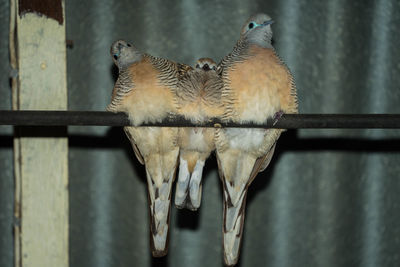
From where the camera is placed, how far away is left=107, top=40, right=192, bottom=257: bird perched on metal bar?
1926mm

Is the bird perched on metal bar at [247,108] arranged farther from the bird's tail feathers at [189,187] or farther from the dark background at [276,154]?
the dark background at [276,154]

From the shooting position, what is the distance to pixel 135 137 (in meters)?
2.05

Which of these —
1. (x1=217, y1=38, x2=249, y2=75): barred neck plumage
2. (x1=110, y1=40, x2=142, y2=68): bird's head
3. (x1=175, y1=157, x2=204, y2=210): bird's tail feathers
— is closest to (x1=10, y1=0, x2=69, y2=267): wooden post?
(x1=110, y1=40, x2=142, y2=68): bird's head

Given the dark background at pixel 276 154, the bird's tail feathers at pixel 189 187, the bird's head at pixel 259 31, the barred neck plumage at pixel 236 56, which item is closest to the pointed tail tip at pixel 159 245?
the bird's tail feathers at pixel 189 187

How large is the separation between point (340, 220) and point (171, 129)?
4.44 feet

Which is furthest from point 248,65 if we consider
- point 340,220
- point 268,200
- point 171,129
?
point 340,220

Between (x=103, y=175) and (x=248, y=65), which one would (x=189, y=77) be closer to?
(x=248, y=65)

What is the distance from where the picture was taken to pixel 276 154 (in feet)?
8.98

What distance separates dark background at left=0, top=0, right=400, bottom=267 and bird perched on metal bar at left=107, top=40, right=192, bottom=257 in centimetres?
52

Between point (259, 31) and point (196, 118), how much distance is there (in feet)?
1.93

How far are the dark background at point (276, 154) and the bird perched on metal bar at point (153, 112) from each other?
524 mm

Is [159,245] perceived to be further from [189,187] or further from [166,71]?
[166,71]

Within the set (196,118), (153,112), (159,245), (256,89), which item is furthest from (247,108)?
(159,245)

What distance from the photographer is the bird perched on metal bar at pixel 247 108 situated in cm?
192
